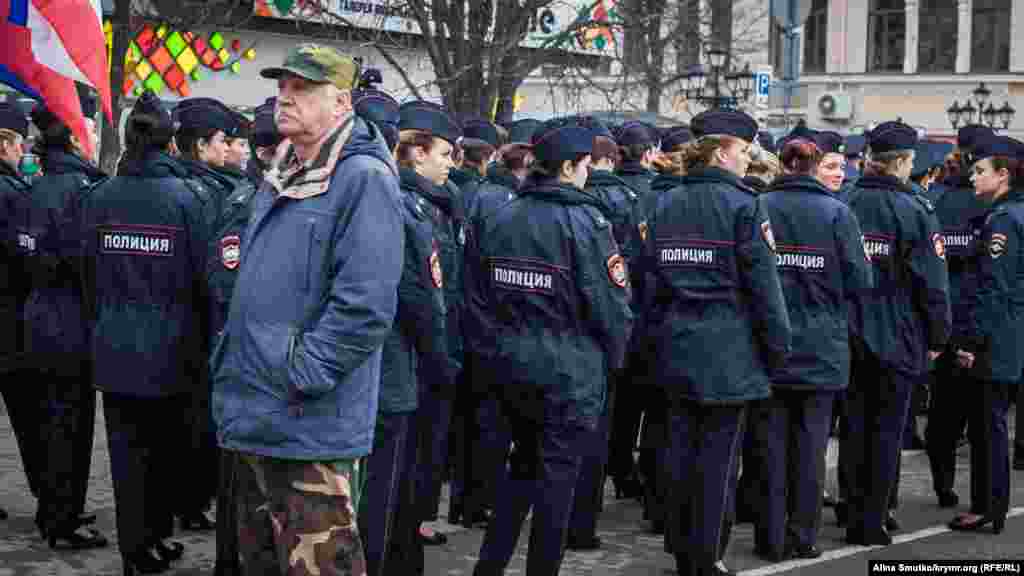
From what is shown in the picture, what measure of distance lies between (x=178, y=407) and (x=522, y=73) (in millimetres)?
9142

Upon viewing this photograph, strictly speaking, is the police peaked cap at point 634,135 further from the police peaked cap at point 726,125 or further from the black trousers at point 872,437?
the police peaked cap at point 726,125

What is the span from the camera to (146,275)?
265 inches

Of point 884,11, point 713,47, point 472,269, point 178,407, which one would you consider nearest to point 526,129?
point 472,269

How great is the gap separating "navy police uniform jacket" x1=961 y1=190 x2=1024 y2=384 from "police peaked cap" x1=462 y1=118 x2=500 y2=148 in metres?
3.33

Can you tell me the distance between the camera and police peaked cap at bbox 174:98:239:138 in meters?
7.41

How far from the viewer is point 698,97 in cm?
2325

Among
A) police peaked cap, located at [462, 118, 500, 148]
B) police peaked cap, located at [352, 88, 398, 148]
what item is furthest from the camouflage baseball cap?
police peaked cap, located at [462, 118, 500, 148]

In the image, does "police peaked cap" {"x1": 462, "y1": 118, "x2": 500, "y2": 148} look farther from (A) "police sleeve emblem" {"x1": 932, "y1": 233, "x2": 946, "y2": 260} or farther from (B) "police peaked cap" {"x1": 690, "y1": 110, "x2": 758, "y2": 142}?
(A) "police sleeve emblem" {"x1": 932, "y1": 233, "x2": 946, "y2": 260}

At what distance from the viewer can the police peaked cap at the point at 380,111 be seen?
6.46 m

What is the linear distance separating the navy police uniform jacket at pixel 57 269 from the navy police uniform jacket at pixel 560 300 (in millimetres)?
2331

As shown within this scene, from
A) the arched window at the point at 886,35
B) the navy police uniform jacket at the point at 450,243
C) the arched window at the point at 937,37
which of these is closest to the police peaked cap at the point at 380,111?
the navy police uniform jacket at the point at 450,243

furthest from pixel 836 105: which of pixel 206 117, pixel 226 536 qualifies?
pixel 226 536

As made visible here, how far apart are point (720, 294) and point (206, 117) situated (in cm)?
266

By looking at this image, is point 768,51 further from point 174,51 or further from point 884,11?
point 174,51
